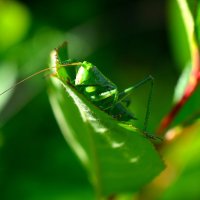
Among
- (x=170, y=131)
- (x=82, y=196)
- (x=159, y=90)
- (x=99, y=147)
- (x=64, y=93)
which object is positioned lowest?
(x=159, y=90)

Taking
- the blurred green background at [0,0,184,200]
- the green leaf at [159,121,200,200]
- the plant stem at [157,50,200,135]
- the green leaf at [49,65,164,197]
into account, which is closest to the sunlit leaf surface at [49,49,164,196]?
the green leaf at [49,65,164,197]

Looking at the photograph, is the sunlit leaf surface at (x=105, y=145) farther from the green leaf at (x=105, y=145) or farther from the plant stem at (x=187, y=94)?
the plant stem at (x=187, y=94)

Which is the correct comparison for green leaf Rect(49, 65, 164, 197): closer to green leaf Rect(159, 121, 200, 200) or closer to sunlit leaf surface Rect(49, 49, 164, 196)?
sunlit leaf surface Rect(49, 49, 164, 196)

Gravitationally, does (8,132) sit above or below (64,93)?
below

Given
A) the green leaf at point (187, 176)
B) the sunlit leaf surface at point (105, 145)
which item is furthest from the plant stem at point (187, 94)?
the green leaf at point (187, 176)

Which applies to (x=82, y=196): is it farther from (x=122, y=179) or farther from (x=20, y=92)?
(x=20, y=92)

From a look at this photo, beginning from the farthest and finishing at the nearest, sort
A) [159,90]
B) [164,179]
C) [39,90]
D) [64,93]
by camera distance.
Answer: [159,90], [39,90], [164,179], [64,93]

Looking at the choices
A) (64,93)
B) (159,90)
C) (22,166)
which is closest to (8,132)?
(22,166)

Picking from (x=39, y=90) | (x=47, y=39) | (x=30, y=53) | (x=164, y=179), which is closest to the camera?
(x=164, y=179)
